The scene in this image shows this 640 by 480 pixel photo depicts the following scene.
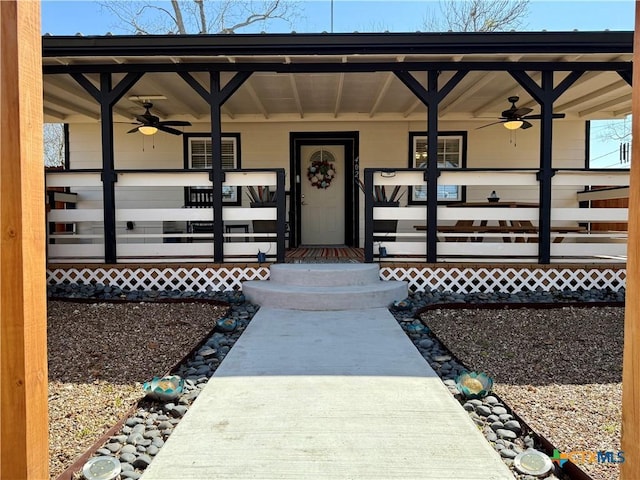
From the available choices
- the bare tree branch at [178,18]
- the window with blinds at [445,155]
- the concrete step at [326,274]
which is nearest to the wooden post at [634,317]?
the concrete step at [326,274]

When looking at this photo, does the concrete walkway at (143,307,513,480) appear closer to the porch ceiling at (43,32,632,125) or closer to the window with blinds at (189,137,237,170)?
the porch ceiling at (43,32,632,125)

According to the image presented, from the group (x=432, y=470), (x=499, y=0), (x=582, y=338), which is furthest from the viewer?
(x=499, y=0)

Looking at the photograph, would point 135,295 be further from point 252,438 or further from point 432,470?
point 432,470

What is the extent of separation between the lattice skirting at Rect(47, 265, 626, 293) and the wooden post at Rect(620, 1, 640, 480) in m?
4.13

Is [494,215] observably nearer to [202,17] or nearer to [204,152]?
[204,152]

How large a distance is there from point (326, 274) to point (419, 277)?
1.26 metres

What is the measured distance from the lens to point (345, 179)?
849 centimetres

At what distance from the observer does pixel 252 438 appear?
6.70 ft

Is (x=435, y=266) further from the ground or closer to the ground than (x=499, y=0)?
closer to the ground

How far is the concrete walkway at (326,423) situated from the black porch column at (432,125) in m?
2.26

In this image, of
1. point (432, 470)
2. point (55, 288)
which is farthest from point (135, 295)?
point (432, 470)

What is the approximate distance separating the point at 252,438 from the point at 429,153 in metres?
4.19

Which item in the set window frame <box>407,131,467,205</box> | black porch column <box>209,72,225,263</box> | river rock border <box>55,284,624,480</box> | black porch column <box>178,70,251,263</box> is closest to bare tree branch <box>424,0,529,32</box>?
window frame <box>407,131,467,205</box>

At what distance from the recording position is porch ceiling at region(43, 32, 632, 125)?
17.1ft
